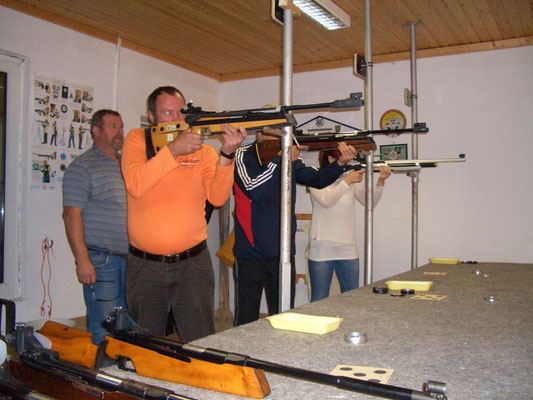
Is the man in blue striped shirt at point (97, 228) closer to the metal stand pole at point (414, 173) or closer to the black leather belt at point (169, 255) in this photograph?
the black leather belt at point (169, 255)

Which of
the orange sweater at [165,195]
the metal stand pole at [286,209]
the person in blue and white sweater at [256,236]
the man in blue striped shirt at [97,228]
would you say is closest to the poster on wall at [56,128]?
the man in blue striped shirt at [97,228]

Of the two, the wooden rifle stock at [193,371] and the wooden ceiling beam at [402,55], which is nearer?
the wooden rifle stock at [193,371]

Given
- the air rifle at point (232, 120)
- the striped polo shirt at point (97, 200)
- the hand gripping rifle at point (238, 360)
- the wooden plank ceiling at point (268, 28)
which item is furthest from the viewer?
the wooden plank ceiling at point (268, 28)

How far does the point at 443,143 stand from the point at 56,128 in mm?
3523

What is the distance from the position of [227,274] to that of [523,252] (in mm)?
2997

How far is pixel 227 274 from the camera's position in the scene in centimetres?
537

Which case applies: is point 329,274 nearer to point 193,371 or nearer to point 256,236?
point 256,236

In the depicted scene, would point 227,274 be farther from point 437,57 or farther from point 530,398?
point 530,398

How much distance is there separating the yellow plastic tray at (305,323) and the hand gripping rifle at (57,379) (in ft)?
1.84

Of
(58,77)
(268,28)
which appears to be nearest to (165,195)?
(58,77)

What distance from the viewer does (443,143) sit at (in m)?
4.63

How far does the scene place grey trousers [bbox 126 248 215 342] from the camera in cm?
196

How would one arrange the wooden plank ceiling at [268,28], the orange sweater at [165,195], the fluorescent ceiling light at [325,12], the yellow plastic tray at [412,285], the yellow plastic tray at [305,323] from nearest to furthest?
the yellow plastic tray at [305,323] → the orange sweater at [165,195] → the yellow plastic tray at [412,285] → the fluorescent ceiling light at [325,12] → the wooden plank ceiling at [268,28]

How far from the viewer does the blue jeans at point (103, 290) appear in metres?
2.74
